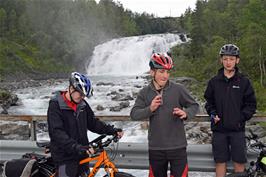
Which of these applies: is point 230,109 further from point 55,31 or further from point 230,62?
point 55,31

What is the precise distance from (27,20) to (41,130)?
255ft

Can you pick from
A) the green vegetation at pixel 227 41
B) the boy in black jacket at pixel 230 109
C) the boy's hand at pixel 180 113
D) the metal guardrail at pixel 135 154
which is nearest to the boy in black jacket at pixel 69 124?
the boy's hand at pixel 180 113

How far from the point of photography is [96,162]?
387 centimetres

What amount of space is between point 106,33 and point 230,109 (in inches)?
3727

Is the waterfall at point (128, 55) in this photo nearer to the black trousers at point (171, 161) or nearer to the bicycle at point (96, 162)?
the bicycle at point (96, 162)

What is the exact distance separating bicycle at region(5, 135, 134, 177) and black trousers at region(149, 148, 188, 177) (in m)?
0.31

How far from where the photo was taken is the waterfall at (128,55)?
55219 millimetres

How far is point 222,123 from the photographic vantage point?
14.0 feet

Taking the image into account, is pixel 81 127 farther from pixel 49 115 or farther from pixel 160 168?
pixel 160 168

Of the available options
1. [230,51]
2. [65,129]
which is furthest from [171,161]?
[230,51]

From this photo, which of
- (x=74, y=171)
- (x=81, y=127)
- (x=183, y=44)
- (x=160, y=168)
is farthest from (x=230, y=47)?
(x=183, y=44)

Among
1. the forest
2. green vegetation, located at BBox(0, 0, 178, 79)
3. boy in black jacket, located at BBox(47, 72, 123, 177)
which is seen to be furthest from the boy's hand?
green vegetation, located at BBox(0, 0, 178, 79)

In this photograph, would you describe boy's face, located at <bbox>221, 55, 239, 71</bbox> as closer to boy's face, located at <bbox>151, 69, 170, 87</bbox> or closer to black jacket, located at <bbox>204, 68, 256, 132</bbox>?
black jacket, located at <bbox>204, 68, 256, 132</bbox>

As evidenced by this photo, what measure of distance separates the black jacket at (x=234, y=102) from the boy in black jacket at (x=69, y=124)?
1.20 meters
